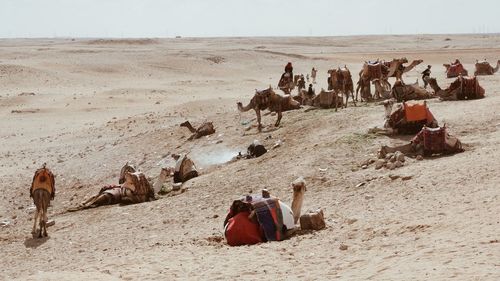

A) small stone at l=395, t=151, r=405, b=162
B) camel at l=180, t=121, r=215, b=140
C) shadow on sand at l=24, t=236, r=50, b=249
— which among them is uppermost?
small stone at l=395, t=151, r=405, b=162

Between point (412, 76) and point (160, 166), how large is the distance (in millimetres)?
20148

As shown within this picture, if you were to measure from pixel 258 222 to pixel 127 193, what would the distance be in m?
4.71

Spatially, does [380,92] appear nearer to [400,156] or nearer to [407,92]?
[407,92]

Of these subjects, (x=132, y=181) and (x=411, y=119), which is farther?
(x=411, y=119)

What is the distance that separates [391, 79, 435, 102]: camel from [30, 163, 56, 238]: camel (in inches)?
380

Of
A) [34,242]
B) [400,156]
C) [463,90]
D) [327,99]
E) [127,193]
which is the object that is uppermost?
[463,90]

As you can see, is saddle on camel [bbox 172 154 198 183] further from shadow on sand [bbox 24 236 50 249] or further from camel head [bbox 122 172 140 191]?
shadow on sand [bbox 24 236 50 249]

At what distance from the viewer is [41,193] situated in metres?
12.4

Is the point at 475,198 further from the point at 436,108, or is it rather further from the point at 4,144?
the point at 4,144

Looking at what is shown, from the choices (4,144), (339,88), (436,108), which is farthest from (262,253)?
(4,144)

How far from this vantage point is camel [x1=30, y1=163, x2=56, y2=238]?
12.1 meters

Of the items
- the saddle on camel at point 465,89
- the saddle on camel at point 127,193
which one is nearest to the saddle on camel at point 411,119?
the saddle on camel at point 465,89

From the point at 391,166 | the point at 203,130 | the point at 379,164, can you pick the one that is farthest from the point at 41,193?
the point at 203,130

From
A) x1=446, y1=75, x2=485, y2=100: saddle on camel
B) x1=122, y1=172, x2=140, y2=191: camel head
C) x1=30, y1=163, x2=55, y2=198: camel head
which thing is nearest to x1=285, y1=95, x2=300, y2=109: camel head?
x1=446, y1=75, x2=485, y2=100: saddle on camel
